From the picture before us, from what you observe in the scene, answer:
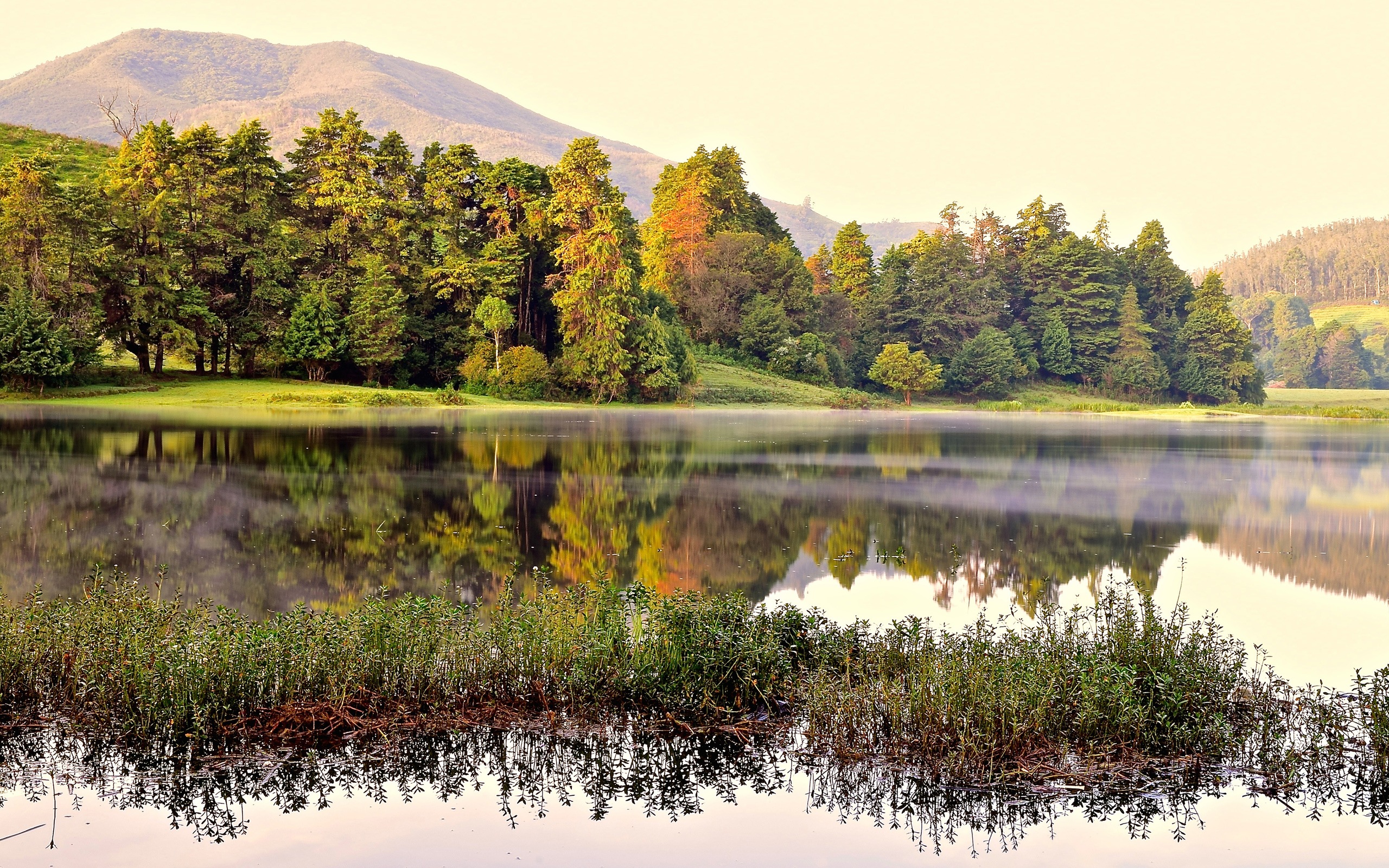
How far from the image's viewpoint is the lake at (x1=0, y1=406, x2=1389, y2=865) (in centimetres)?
591

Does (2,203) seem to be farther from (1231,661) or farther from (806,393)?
(1231,661)

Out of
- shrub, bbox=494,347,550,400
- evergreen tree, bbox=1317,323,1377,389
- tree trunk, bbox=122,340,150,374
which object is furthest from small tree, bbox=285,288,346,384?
evergreen tree, bbox=1317,323,1377,389

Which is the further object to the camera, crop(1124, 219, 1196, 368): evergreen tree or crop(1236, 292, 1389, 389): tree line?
crop(1236, 292, 1389, 389): tree line

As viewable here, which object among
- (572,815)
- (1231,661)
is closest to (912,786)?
(572,815)

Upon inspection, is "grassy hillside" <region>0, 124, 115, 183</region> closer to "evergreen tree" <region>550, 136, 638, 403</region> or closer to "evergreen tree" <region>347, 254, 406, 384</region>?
"evergreen tree" <region>347, 254, 406, 384</region>

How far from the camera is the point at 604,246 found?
62.0 m

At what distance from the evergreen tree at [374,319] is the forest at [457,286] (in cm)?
15

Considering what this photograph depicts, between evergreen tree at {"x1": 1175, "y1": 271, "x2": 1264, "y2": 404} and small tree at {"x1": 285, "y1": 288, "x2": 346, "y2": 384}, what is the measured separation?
74.0m

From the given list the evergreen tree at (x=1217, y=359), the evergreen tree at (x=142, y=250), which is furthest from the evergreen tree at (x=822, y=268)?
the evergreen tree at (x=142, y=250)

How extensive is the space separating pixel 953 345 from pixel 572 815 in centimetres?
8913

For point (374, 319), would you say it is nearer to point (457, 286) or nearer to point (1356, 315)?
point (457, 286)

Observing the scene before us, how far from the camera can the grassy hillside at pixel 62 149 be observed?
206ft

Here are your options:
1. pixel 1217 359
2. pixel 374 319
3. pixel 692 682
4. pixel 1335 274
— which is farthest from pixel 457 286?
pixel 1335 274

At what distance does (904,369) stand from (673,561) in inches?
2798
